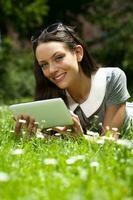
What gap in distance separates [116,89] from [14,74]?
11.6m

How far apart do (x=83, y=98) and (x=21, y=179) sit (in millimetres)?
2131

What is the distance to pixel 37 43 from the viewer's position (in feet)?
13.3

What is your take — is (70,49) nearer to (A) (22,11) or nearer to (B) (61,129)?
(B) (61,129)

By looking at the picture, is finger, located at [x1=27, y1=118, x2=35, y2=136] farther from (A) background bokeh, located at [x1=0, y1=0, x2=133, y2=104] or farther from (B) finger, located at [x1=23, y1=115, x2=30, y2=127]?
(A) background bokeh, located at [x1=0, y1=0, x2=133, y2=104]

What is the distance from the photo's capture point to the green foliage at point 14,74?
1529 cm

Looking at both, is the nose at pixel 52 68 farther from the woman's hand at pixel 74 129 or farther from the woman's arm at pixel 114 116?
the woman's arm at pixel 114 116

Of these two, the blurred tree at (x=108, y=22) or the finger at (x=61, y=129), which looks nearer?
the finger at (x=61, y=129)

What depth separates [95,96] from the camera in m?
4.25

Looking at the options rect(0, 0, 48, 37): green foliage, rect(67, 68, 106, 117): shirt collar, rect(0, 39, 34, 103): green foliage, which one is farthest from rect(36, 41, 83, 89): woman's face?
rect(0, 39, 34, 103): green foliage

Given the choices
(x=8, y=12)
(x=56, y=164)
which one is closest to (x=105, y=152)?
(x=56, y=164)

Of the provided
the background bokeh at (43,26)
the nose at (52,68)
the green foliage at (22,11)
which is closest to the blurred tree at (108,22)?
the background bokeh at (43,26)

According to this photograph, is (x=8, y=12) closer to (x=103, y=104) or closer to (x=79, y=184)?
(x=103, y=104)

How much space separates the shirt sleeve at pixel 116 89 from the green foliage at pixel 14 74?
10521mm

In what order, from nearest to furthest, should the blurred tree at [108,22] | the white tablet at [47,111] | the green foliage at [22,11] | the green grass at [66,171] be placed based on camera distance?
the green grass at [66,171], the white tablet at [47,111], the green foliage at [22,11], the blurred tree at [108,22]
